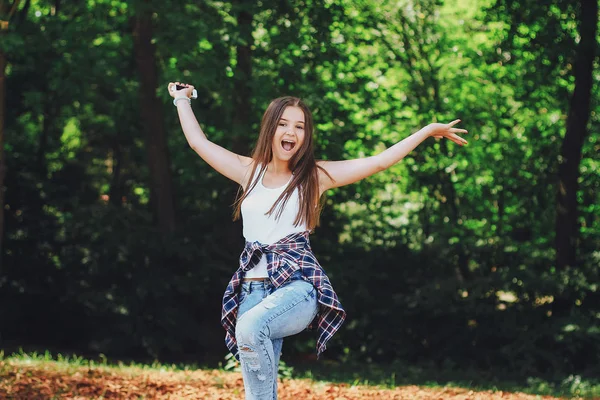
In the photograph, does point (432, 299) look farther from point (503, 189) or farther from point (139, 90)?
point (139, 90)

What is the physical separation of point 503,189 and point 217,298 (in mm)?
4836

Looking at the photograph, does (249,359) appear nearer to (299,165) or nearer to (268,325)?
(268,325)

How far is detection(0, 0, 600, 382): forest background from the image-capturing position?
10867 mm

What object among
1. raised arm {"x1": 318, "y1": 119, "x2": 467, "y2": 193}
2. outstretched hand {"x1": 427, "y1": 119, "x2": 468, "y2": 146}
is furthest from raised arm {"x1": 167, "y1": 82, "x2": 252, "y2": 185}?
outstretched hand {"x1": 427, "y1": 119, "x2": 468, "y2": 146}

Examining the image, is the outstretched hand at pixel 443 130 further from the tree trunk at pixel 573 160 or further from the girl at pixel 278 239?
the tree trunk at pixel 573 160

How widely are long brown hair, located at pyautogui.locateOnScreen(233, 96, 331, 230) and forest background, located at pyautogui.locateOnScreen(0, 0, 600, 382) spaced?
5922 mm

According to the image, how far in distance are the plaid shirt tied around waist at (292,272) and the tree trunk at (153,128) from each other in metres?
8.09

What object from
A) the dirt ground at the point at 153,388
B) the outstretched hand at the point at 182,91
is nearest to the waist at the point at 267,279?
the outstretched hand at the point at 182,91

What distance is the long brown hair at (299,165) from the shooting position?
4023 mm

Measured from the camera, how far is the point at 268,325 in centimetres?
368

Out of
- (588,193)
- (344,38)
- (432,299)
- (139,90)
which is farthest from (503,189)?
(139,90)

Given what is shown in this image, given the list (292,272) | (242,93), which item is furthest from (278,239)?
(242,93)

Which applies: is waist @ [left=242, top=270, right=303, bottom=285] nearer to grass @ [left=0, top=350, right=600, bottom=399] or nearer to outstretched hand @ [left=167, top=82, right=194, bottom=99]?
outstretched hand @ [left=167, top=82, right=194, bottom=99]

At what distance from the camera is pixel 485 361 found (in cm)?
1124
